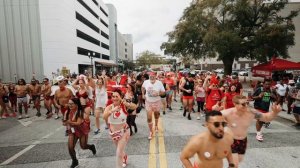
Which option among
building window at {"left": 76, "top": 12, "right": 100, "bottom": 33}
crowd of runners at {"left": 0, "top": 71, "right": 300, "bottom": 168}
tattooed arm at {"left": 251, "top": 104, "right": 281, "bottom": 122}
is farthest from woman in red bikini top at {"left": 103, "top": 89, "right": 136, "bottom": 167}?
building window at {"left": 76, "top": 12, "right": 100, "bottom": 33}

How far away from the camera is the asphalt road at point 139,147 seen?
5562 mm

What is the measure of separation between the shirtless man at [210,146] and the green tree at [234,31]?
24654 mm

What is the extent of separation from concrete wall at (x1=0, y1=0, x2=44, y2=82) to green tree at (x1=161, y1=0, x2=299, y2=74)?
1961 cm

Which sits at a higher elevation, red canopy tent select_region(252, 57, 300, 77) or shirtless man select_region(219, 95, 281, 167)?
red canopy tent select_region(252, 57, 300, 77)

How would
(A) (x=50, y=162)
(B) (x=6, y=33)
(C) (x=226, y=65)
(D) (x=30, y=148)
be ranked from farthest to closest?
(B) (x=6, y=33)
(C) (x=226, y=65)
(D) (x=30, y=148)
(A) (x=50, y=162)

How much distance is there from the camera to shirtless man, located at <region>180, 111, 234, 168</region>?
2.92 meters

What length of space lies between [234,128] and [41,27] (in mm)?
36857

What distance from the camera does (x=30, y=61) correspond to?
35.8 meters

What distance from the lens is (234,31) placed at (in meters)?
28.9

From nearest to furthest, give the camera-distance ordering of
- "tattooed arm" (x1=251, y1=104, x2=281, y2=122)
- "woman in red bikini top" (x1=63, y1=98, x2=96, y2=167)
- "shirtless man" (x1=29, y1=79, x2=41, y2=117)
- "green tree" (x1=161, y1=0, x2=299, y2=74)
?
"tattooed arm" (x1=251, y1=104, x2=281, y2=122) → "woman in red bikini top" (x1=63, y1=98, x2=96, y2=167) → "shirtless man" (x1=29, y1=79, x2=41, y2=117) → "green tree" (x1=161, y1=0, x2=299, y2=74)

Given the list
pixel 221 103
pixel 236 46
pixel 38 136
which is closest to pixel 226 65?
pixel 236 46

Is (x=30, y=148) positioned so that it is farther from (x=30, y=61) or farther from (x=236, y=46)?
(x=30, y=61)

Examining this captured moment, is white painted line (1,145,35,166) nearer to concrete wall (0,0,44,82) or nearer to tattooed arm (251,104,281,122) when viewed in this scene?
tattooed arm (251,104,281,122)

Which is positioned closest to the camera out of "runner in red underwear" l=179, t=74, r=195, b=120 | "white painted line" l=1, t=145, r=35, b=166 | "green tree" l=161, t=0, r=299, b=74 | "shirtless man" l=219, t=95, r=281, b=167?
"shirtless man" l=219, t=95, r=281, b=167
